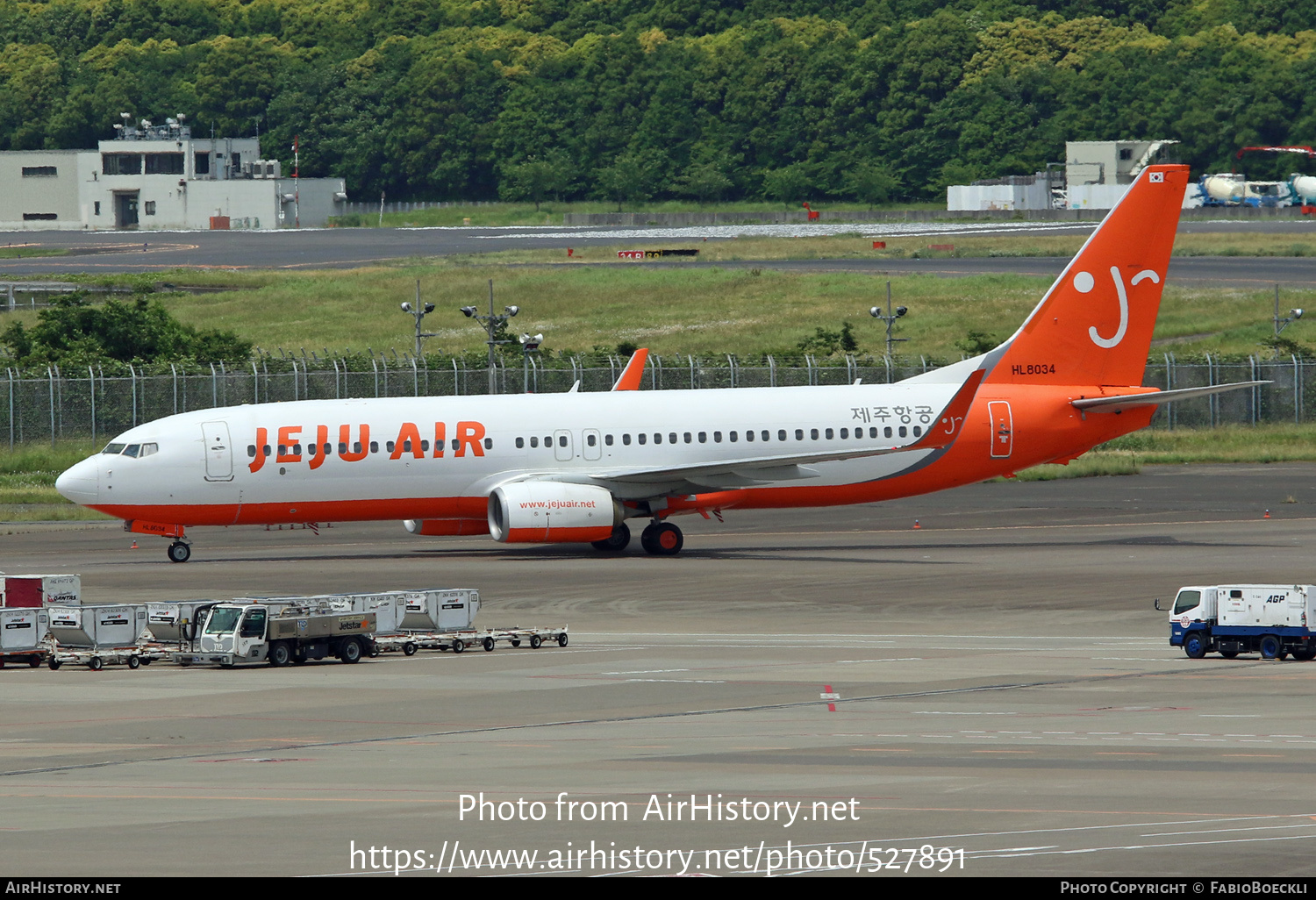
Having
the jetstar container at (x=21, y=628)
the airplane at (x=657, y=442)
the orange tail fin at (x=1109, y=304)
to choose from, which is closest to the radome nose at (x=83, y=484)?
the airplane at (x=657, y=442)

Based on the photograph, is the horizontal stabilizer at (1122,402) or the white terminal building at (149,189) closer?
the horizontal stabilizer at (1122,402)

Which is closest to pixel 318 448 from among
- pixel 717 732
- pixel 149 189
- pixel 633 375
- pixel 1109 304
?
pixel 633 375

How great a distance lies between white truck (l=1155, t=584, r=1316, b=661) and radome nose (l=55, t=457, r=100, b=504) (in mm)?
25977

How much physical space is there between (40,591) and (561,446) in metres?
17.1

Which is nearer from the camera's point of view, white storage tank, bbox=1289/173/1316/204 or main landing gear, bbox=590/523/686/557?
main landing gear, bbox=590/523/686/557

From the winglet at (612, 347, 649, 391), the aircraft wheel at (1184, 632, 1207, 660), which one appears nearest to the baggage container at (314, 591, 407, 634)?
the aircraft wheel at (1184, 632, 1207, 660)

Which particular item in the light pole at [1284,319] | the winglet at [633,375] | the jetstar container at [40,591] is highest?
the light pole at [1284,319]

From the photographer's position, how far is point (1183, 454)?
231 ft

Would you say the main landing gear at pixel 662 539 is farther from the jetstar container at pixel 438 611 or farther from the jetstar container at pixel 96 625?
the jetstar container at pixel 96 625

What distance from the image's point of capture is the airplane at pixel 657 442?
144 feet

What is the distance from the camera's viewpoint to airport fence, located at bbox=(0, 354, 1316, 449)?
66688mm

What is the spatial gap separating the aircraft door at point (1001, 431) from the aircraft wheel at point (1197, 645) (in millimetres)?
18681

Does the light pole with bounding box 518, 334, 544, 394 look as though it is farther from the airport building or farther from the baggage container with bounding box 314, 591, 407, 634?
the airport building

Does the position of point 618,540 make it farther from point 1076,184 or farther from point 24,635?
point 1076,184
